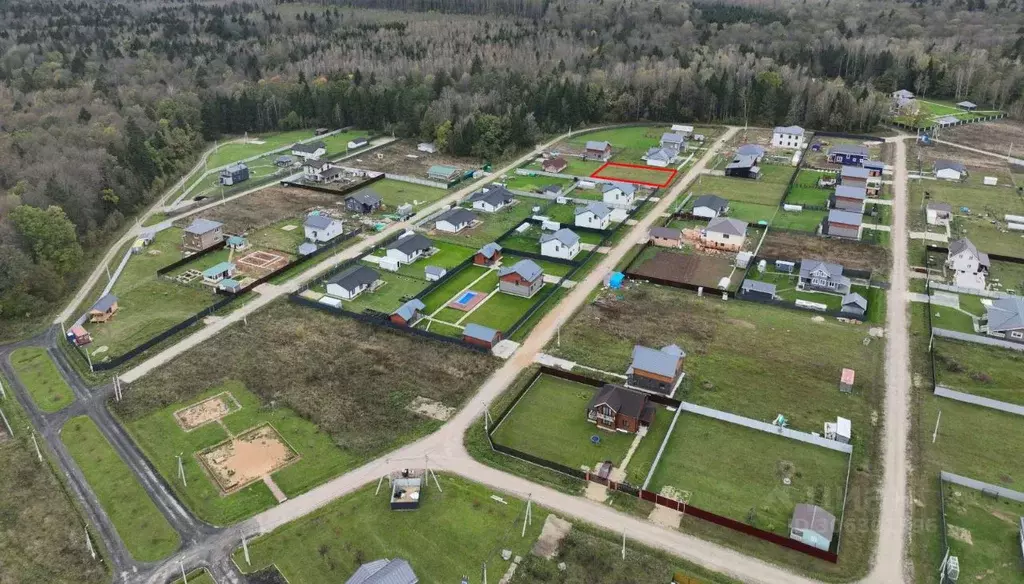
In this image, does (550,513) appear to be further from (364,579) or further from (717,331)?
(717,331)

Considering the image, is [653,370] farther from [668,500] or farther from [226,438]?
[226,438]

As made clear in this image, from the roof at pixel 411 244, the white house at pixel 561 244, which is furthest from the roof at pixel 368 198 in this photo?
the white house at pixel 561 244

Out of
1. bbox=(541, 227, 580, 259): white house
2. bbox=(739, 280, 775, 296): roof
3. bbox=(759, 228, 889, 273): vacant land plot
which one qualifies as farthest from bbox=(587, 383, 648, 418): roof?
bbox=(759, 228, 889, 273): vacant land plot

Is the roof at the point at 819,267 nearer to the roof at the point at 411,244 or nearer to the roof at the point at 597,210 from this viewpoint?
the roof at the point at 597,210

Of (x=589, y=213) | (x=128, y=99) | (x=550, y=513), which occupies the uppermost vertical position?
(x=128, y=99)

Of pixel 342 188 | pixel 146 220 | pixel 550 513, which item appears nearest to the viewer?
pixel 550 513

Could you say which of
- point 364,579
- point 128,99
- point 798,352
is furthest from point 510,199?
point 128,99
